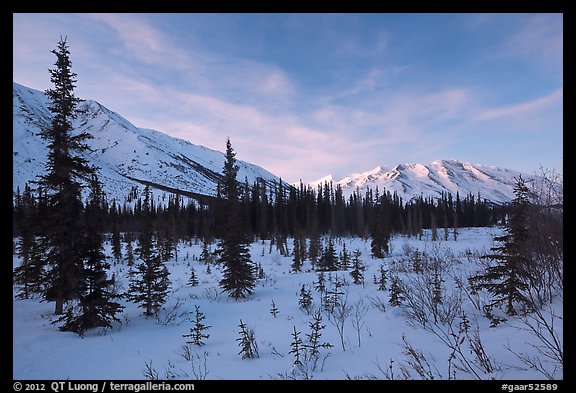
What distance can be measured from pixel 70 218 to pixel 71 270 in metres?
1.94

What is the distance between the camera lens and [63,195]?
410 inches

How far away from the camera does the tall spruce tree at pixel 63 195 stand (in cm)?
1016

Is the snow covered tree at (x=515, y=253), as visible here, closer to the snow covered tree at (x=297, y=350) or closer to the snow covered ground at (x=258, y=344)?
the snow covered ground at (x=258, y=344)

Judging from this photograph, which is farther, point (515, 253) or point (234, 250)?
point (234, 250)

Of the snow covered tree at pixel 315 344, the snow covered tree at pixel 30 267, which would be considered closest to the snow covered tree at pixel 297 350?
the snow covered tree at pixel 315 344

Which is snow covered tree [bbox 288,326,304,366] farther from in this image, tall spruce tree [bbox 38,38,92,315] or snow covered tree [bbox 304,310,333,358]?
tall spruce tree [bbox 38,38,92,315]

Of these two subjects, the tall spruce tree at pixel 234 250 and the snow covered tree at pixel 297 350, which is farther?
the tall spruce tree at pixel 234 250

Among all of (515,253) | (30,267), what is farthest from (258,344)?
(30,267)

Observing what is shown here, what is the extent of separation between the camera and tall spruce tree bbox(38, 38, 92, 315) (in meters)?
10.2

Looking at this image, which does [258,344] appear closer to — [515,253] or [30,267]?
[515,253]

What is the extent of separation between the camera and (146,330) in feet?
32.9

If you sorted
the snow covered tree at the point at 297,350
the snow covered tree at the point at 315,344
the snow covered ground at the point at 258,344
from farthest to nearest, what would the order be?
the snow covered tree at the point at 315,344 → the snow covered tree at the point at 297,350 → the snow covered ground at the point at 258,344

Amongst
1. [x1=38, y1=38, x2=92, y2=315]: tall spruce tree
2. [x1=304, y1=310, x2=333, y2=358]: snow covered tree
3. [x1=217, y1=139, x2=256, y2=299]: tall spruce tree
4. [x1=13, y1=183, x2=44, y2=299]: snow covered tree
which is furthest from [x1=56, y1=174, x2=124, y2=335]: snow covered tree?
[x1=304, y1=310, x2=333, y2=358]: snow covered tree
